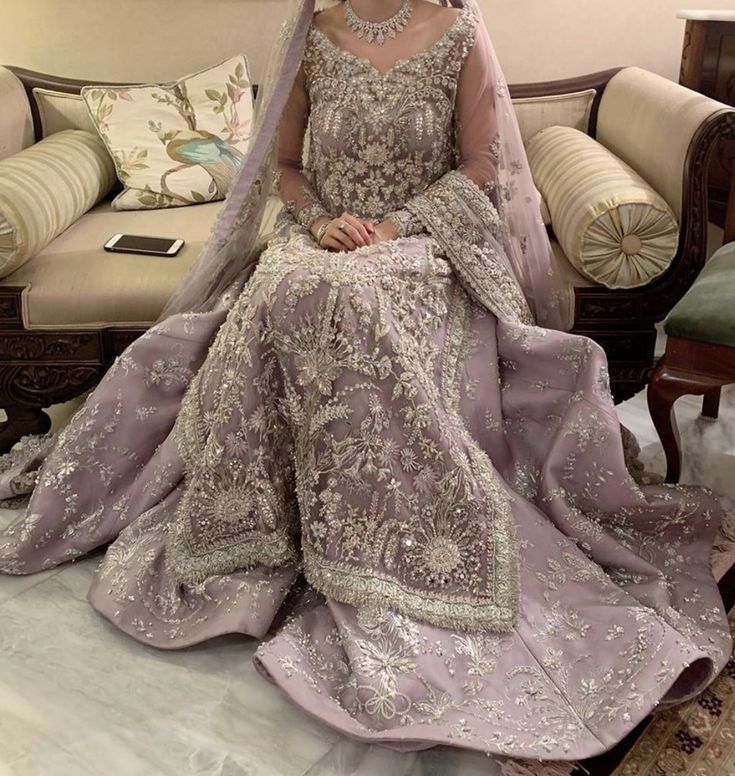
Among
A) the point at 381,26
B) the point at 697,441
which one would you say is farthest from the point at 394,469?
the point at 697,441

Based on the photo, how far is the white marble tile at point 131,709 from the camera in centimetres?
146

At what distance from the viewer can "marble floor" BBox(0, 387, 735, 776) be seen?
1451mm

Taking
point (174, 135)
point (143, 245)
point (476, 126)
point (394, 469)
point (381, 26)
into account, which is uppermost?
point (381, 26)

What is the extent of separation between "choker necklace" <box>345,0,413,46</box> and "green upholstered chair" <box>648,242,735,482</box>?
859mm

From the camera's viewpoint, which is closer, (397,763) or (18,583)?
(397,763)

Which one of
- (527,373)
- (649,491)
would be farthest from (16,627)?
(649,491)

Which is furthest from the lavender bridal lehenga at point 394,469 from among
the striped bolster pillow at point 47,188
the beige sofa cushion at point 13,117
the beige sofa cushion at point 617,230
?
the beige sofa cushion at point 13,117

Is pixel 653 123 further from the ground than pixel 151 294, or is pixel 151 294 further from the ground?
pixel 653 123

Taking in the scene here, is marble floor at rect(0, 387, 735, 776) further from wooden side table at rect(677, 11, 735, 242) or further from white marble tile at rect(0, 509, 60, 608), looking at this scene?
wooden side table at rect(677, 11, 735, 242)

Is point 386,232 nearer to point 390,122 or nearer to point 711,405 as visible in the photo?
point 390,122

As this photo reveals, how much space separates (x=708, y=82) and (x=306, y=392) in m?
1.83

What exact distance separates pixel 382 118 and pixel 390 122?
0.8 inches

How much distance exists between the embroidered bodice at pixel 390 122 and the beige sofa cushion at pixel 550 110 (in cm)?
85

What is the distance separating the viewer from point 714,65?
271 centimetres
